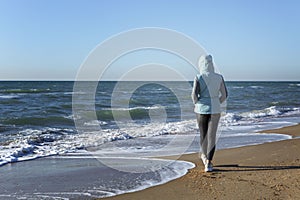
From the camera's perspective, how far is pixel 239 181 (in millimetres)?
4883

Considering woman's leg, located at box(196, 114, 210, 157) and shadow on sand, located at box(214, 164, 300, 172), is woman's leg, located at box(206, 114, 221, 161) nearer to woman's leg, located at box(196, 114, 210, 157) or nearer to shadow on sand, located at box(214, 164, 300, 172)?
woman's leg, located at box(196, 114, 210, 157)

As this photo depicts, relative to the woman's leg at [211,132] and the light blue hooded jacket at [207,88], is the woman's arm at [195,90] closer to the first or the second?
the light blue hooded jacket at [207,88]

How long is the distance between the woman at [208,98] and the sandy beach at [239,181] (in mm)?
366

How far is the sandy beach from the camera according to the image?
4.36m

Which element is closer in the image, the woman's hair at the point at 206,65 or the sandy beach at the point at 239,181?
the sandy beach at the point at 239,181

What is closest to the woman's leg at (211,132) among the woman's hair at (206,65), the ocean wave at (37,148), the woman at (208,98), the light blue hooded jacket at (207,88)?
the woman at (208,98)

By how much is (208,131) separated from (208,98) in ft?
1.75

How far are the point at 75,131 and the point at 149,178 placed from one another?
291 inches

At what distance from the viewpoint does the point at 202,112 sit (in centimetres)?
570

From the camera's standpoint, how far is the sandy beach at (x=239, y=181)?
172 inches

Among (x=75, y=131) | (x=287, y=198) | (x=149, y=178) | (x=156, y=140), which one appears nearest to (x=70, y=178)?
(x=149, y=178)

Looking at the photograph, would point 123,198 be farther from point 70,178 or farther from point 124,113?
point 124,113

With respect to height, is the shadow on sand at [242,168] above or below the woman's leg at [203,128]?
below

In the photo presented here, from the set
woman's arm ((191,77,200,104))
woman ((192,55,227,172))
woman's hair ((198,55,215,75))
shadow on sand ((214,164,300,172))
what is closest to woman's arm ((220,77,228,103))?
woman ((192,55,227,172))
